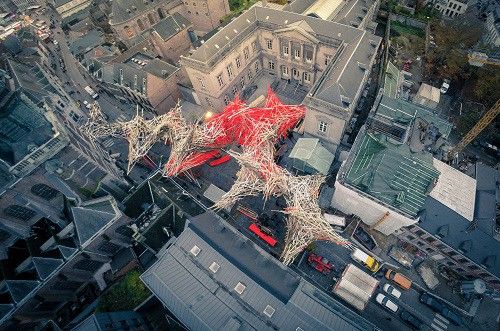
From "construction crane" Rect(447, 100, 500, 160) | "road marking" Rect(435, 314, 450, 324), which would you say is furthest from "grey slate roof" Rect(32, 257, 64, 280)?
"construction crane" Rect(447, 100, 500, 160)

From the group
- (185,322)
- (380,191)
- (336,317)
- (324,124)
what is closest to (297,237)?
(336,317)

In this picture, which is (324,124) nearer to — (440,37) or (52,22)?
(440,37)

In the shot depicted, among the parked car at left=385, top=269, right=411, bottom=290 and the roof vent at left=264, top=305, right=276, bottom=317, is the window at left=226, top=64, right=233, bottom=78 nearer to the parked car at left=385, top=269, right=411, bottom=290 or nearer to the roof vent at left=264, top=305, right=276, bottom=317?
the roof vent at left=264, top=305, right=276, bottom=317

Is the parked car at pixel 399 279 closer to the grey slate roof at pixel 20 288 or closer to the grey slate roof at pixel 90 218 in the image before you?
the grey slate roof at pixel 90 218

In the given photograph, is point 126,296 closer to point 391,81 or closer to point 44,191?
point 44,191

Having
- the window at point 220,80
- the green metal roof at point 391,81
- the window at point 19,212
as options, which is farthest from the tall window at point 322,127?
the window at point 19,212
